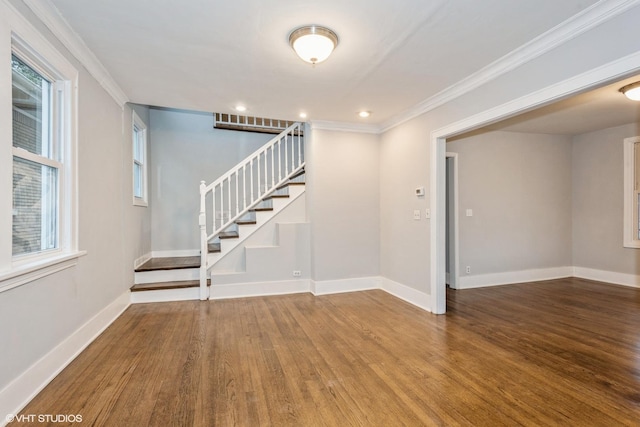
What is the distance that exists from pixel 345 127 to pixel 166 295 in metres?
3.57

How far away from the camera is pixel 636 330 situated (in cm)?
304

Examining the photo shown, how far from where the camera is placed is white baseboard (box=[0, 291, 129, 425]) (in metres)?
1.78

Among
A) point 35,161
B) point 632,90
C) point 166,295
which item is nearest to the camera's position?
point 35,161

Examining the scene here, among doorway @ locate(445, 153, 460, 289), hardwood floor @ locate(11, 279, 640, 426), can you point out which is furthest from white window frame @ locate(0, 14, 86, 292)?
doorway @ locate(445, 153, 460, 289)

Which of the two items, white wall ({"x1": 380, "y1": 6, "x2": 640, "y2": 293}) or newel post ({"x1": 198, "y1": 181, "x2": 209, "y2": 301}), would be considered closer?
white wall ({"x1": 380, "y1": 6, "x2": 640, "y2": 293})

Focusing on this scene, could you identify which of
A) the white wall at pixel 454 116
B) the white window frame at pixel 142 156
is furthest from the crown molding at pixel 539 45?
the white window frame at pixel 142 156

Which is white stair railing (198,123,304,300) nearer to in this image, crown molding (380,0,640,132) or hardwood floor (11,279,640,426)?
hardwood floor (11,279,640,426)

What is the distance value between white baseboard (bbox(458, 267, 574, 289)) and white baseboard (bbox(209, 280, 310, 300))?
2610 mm

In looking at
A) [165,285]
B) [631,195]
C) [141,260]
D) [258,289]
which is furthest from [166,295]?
[631,195]

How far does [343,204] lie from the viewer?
4.63 metres

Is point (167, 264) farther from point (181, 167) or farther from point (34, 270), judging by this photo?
point (34, 270)

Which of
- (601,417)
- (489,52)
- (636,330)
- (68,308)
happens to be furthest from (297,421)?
(636,330)

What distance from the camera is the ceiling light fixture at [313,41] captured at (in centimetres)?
223

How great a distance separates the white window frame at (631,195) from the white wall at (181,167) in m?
6.76
